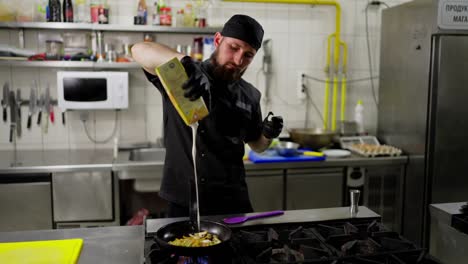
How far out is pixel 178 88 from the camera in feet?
4.32

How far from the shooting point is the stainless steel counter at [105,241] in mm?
1275

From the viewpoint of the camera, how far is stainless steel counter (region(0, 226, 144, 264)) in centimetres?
128

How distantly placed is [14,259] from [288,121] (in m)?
2.69

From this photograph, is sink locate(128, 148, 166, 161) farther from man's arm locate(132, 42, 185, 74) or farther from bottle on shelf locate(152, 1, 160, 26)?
man's arm locate(132, 42, 185, 74)

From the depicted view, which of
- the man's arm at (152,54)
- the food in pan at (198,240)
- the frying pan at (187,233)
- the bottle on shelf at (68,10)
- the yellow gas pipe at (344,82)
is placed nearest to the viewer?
the frying pan at (187,233)

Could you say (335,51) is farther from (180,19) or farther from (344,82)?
→ (180,19)

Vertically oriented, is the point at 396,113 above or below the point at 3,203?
above

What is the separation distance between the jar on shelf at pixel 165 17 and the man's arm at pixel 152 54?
58.6 inches

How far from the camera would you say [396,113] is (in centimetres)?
342

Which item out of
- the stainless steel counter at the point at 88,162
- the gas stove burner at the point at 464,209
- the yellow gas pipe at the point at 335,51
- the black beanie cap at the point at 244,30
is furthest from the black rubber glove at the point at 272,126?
the yellow gas pipe at the point at 335,51

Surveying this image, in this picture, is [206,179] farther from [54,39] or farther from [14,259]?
[54,39]

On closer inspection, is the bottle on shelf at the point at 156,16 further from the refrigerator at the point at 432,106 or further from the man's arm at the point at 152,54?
the refrigerator at the point at 432,106

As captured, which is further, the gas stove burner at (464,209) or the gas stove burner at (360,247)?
the gas stove burner at (464,209)

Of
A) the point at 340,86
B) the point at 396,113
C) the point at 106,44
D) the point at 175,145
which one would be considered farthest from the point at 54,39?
the point at 396,113
